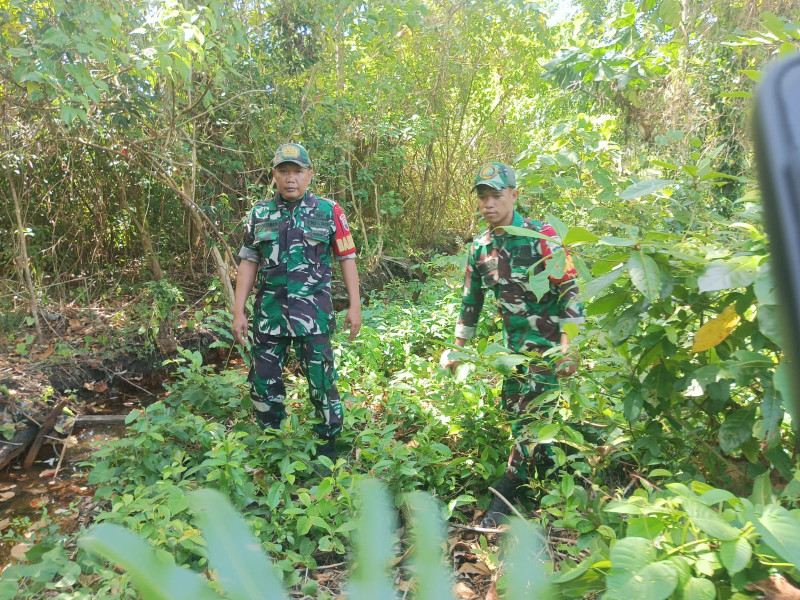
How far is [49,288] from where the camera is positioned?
A: 247 inches

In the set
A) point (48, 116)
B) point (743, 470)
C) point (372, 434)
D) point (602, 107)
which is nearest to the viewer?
point (743, 470)

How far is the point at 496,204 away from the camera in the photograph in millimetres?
2828

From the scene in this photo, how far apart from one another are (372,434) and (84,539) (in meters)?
3.03

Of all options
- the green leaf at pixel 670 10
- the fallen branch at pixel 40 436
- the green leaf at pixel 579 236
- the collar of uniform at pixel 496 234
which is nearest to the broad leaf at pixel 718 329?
the green leaf at pixel 579 236

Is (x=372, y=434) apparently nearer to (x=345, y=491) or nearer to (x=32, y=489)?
(x=345, y=491)

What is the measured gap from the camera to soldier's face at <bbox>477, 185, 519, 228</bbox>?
2818mm

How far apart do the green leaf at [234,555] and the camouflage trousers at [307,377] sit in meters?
2.90

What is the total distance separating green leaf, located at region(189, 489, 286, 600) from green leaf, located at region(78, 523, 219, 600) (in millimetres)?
16

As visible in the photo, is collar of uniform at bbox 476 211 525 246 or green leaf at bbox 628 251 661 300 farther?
collar of uniform at bbox 476 211 525 246

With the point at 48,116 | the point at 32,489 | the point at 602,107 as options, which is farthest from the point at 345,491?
the point at 602,107

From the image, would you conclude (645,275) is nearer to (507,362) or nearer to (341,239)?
(507,362)

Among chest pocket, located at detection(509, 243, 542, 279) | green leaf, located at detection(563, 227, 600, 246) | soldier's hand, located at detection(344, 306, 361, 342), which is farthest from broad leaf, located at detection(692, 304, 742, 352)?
soldier's hand, located at detection(344, 306, 361, 342)

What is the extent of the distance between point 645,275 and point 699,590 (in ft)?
2.32

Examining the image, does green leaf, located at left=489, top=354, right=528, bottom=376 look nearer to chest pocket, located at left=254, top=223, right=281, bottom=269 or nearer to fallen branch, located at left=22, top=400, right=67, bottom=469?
chest pocket, located at left=254, top=223, right=281, bottom=269
